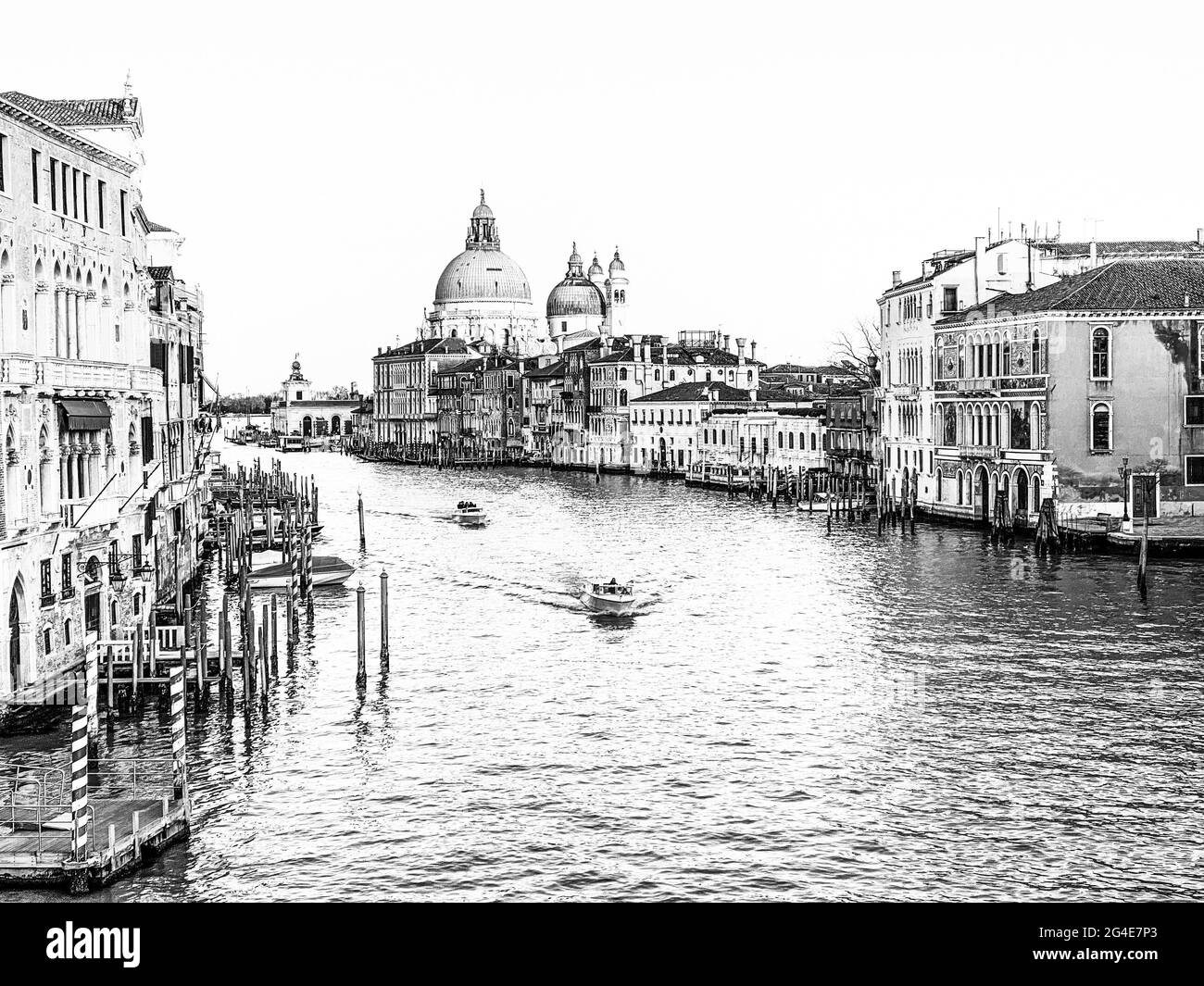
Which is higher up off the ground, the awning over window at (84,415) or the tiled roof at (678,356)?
the tiled roof at (678,356)

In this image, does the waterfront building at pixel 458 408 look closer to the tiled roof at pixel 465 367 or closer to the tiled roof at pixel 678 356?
the tiled roof at pixel 465 367

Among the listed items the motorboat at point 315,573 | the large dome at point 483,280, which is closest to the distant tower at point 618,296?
the large dome at point 483,280

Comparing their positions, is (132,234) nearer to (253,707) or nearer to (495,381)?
(253,707)

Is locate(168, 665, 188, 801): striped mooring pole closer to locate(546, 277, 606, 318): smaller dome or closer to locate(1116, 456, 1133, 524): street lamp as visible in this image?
locate(1116, 456, 1133, 524): street lamp

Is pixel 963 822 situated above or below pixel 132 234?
below

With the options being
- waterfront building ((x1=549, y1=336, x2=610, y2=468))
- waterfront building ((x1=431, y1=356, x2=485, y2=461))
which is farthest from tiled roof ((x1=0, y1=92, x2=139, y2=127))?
waterfront building ((x1=431, y1=356, x2=485, y2=461))

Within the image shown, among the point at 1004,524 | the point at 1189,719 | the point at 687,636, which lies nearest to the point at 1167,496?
the point at 1004,524
